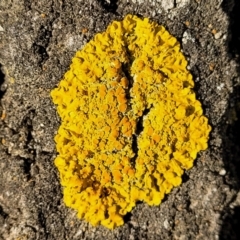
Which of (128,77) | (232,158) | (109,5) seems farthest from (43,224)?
(109,5)

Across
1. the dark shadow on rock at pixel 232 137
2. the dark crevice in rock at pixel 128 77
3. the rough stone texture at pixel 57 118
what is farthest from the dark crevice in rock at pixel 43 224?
the dark shadow on rock at pixel 232 137

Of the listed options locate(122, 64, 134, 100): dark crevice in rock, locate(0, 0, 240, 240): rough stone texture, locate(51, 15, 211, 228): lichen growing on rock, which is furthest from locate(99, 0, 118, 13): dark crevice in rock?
locate(122, 64, 134, 100): dark crevice in rock

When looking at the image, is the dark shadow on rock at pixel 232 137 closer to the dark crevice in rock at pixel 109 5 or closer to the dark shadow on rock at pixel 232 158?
the dark shadow on rock at pixel 232 158

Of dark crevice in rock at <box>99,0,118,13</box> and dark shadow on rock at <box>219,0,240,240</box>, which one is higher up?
dark crevice in rock at <box>99,0,118,13</box>

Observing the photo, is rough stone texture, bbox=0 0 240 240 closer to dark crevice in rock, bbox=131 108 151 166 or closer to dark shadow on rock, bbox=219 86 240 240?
dark shadow on rock, bbox=219 86 240 240

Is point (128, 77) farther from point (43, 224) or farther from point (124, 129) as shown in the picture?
point (43, 224)

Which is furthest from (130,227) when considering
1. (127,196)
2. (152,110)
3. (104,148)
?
(152,110)
